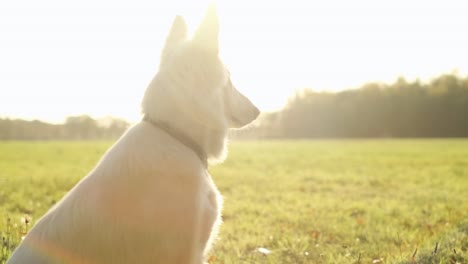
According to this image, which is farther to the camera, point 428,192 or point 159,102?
point 428,192

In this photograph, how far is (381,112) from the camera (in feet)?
244

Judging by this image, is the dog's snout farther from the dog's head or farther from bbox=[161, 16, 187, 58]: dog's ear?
bbox=[161, 16, 187, 58]: dog's ear

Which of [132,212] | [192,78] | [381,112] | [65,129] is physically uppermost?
[381,112]

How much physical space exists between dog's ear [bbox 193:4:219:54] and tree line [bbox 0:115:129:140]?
222ft

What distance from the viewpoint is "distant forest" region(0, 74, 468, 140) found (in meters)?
70.2

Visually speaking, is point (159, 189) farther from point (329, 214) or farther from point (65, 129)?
point (65, 129)

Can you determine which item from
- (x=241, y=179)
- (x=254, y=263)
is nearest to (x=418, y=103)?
(x=241, y=179)

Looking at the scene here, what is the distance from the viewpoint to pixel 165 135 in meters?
3.48

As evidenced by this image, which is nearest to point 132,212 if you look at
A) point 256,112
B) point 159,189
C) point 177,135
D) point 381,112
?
point 159,189

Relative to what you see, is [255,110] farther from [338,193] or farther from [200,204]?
[338,193]

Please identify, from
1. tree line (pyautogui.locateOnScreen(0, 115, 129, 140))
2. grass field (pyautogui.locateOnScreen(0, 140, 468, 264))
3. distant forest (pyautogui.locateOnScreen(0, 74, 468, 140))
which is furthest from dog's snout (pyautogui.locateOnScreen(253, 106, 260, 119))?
tree line (pyautogui.locateOnScreen(0, 115, 129, 140))

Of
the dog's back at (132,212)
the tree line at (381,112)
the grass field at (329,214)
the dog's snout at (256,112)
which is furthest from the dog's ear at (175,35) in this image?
the tree line at (381,112)

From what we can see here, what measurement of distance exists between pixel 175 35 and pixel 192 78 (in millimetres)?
435

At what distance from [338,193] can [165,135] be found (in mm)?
8673
